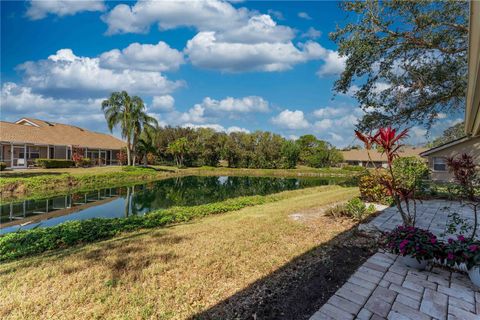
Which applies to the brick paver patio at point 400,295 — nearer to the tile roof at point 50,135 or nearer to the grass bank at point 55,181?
the grass bank at point 55,181

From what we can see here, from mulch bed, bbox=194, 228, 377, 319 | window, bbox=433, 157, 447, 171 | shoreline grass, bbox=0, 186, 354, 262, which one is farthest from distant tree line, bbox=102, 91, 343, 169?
mulch bed, bbox=194, 228, 377, 319

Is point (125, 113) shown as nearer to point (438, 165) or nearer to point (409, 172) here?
point (409, 172)

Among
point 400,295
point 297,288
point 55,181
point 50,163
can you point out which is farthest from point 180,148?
point 400,295

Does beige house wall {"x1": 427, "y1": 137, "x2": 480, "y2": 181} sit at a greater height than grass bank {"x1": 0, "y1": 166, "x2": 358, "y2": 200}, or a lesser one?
greater

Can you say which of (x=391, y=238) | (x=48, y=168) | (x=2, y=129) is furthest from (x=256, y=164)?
(x=391, y=238)

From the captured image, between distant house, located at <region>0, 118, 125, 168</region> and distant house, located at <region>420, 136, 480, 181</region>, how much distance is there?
31.2 m

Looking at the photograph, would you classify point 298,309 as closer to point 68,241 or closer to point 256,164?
point 68,241

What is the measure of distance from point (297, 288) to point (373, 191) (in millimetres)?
6683

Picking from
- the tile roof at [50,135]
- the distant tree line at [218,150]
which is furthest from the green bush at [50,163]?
the distant tree line at [218,150]

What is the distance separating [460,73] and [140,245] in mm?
12275

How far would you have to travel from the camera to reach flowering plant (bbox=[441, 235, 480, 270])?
288 centimetres

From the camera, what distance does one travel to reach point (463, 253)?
295cm

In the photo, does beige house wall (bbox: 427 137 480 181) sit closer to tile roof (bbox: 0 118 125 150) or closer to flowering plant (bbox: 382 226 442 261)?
flowering plant (bbox: 382 226 442 261)

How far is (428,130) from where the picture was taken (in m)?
11.3
